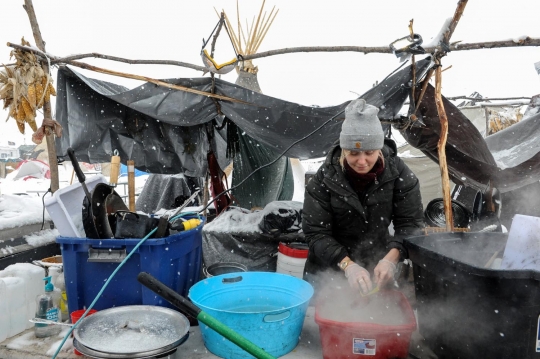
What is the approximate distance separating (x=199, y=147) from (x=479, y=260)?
4006 millimetres

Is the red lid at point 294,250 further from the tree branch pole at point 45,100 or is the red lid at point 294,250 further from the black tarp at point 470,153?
the tree branch pole at point 45,100

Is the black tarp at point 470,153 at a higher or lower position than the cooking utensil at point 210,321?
higher

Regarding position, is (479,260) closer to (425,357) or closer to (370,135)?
(425,357)

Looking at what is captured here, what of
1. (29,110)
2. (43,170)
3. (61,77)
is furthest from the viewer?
(43,170)

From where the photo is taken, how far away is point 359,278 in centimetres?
204

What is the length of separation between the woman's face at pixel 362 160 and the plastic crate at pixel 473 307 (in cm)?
52

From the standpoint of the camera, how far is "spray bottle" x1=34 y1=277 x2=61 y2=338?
260 centimetres

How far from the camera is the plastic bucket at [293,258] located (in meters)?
3.85

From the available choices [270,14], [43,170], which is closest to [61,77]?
[270,14]

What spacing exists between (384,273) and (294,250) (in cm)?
183

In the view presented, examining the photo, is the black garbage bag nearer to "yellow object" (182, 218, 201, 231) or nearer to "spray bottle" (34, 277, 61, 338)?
"yellow object" (182, 218, 201, 231)

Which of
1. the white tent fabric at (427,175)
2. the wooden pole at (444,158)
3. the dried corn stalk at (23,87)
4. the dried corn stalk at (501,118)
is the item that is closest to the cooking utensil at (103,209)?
the dried corn stalk at (23,87)

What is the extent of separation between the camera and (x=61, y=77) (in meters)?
4.17

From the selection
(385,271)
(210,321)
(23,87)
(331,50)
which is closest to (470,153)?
(331,50)
